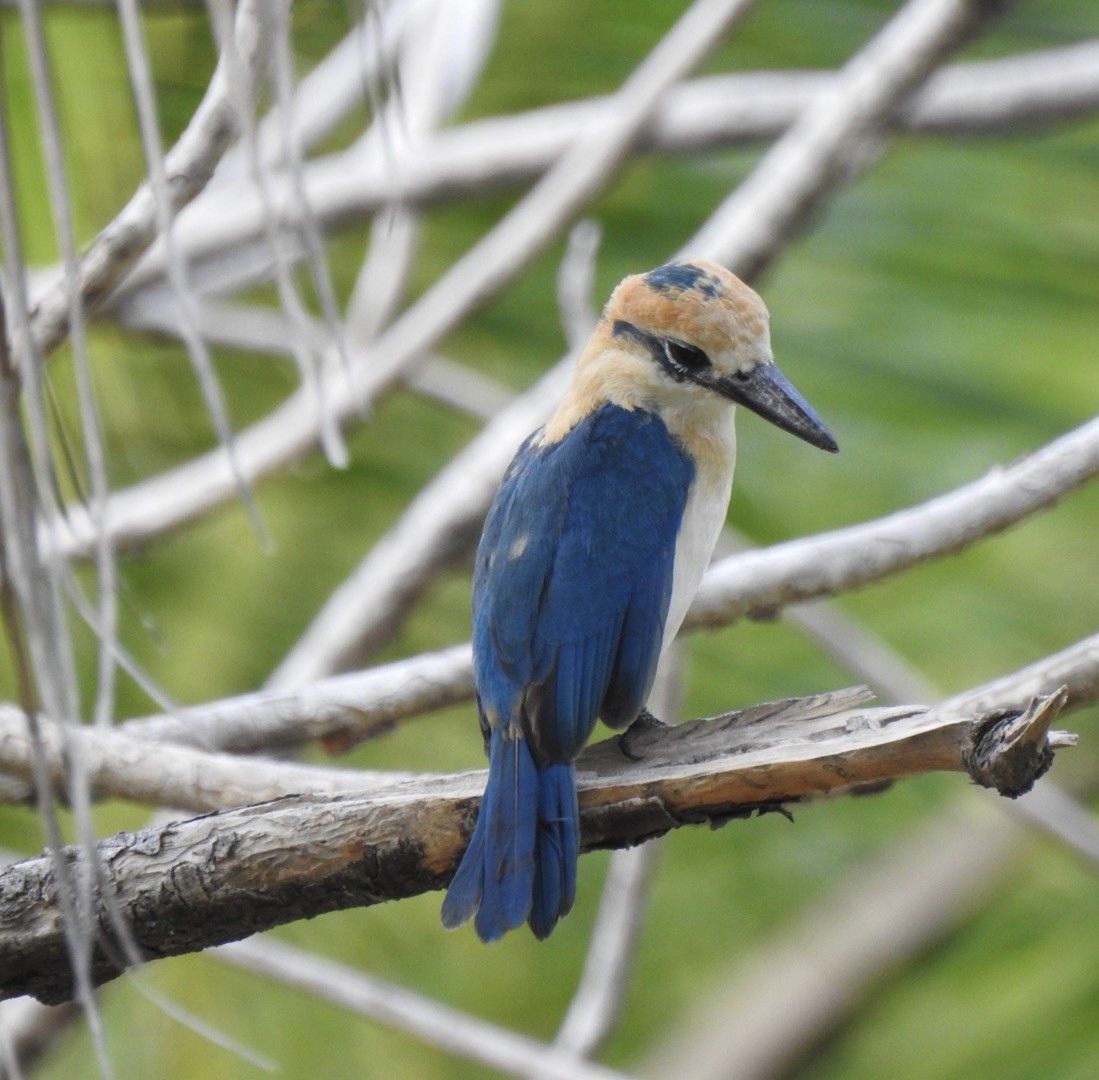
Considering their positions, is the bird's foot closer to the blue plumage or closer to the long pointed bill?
the blue plumage

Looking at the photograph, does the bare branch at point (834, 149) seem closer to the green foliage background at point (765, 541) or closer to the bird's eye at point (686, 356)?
the bird's eye at point (686, 356)

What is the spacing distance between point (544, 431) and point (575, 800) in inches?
39.6

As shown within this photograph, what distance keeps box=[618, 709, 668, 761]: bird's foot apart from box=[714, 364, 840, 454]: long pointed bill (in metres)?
0.61

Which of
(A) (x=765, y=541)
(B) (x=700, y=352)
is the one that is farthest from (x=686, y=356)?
(A) (x=765, y=541)

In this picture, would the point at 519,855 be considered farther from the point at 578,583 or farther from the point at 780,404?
the point at 780,404

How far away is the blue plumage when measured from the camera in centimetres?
233

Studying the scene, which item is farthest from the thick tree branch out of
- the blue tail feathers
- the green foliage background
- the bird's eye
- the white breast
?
the green foliage background

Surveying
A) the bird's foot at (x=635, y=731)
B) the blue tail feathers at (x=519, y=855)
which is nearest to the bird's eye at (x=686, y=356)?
the bird's foot at (x=635, y=731)

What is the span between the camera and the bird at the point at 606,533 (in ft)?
8.08

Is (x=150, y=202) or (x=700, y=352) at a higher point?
(x=150, y=202)

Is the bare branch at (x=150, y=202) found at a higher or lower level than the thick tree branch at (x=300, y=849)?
higher

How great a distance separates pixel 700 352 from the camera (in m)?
2.94

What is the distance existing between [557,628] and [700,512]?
1.45ft

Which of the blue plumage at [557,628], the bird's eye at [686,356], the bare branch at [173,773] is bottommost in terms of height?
the bare branch at [173,773]
